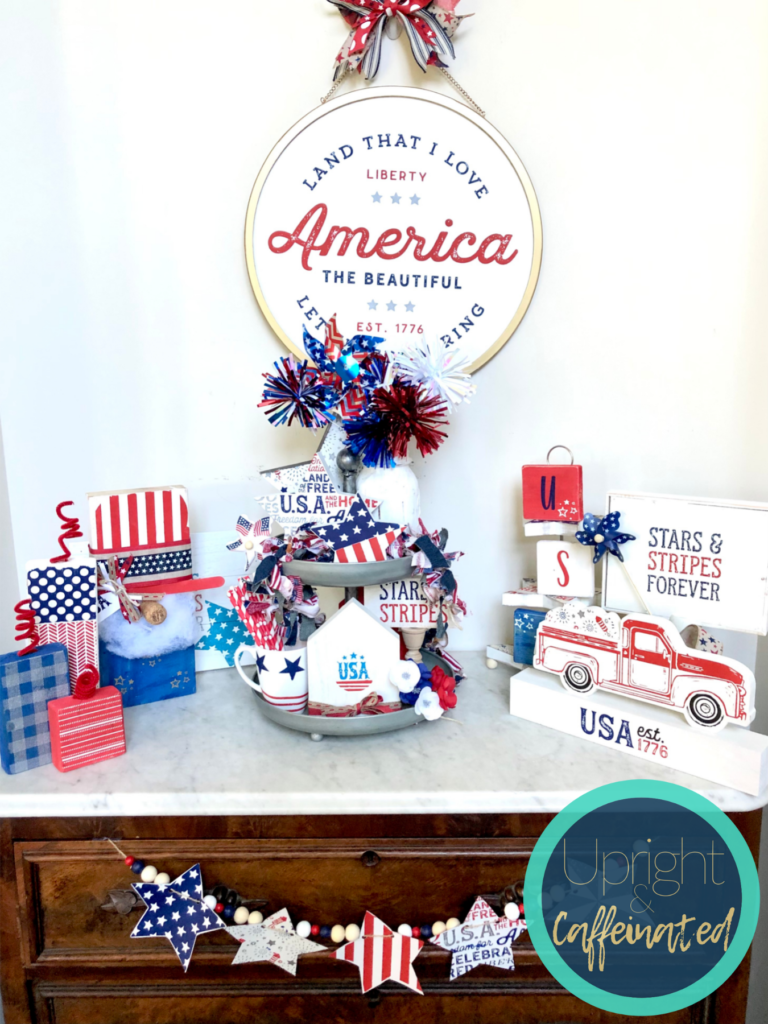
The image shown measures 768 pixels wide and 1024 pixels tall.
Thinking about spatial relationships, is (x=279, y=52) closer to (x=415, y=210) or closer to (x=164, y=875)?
(x=415, y=210)

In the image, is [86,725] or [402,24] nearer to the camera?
[86,725]

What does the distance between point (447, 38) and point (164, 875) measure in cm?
146

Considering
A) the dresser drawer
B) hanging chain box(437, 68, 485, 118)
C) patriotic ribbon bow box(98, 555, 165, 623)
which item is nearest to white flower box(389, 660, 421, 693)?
the dresser drawer

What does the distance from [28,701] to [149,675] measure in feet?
0.77

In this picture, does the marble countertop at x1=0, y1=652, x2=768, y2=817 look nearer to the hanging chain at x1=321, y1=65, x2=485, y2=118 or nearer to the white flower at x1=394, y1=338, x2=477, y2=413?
the white flower at x1=394, y1=338, x2=477, y2=413

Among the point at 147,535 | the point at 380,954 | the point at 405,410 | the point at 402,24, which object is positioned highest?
the point at 402,24

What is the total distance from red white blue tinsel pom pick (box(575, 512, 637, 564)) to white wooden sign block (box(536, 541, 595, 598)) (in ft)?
0.17

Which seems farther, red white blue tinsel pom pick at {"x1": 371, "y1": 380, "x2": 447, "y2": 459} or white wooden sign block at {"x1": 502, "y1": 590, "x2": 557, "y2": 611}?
white wooden sign block at {"x1": 502, "y1": 590, "x2": 557, "y2": 611}

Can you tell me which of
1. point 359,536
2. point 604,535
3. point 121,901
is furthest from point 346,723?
point 604,535

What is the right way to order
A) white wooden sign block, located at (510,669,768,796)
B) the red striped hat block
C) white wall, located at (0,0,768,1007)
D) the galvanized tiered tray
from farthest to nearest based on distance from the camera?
white wall, located at (0,0,768,1007)
the red striped hat block
the galvanized tiered tray
white wooden sign block, located at (510,669,768,796)

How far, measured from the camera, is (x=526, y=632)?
4.01ft

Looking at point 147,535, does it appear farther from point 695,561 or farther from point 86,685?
point 695,561

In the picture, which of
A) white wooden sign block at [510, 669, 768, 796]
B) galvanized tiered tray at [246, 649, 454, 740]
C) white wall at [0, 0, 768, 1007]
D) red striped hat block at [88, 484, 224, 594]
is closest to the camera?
white wooden sign block at [510, 669, 768, 796]

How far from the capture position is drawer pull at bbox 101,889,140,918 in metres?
0.90
